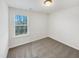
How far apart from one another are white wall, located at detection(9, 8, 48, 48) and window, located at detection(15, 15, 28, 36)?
0.24m

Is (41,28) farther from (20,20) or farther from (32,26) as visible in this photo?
(20,20)

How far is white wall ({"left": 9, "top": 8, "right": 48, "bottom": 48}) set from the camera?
3234mm

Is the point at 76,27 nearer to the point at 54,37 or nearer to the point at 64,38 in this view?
the point at 64,38

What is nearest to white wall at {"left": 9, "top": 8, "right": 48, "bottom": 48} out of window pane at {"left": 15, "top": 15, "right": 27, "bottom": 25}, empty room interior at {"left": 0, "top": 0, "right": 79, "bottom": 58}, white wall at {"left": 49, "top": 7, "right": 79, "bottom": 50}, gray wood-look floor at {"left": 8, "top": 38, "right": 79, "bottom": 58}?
empty room interior at {"left": 0, "top": 0, "right": 79, "bottom": 58}

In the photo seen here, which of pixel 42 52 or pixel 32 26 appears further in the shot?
pixel 32 26

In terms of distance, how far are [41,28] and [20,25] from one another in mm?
1642

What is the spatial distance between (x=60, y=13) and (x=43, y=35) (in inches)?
78.1

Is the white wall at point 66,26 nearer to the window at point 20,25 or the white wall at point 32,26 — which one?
the white wall at point 32,26

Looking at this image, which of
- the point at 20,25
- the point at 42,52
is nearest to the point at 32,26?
the point at 20,25

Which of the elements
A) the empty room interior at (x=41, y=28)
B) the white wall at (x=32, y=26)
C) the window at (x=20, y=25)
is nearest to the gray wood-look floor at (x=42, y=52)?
the empty room interior at (x=41, y=28)

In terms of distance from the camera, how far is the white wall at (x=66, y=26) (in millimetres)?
3187

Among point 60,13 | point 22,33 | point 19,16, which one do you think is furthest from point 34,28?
point 60,13

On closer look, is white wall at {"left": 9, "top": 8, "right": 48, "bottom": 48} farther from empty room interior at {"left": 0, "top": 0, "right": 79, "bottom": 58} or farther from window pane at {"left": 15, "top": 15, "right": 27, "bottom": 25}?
window pane at {"left": 15, "top": 15, "right": 27, "bottom": 25}

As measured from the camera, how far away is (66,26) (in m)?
3.67
